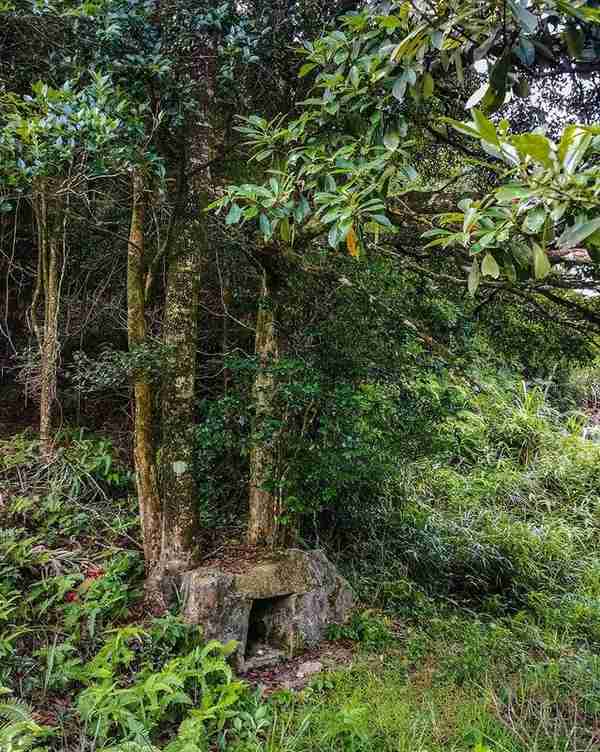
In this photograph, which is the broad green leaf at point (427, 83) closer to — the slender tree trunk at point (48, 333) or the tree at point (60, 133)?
the tree at point (60, 133)

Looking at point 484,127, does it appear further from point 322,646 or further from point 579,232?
point 322,646

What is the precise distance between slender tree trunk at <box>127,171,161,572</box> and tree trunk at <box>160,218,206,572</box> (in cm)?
18

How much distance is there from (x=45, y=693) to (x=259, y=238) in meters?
2.91

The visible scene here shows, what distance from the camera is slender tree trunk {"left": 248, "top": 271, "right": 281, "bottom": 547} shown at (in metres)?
3.57

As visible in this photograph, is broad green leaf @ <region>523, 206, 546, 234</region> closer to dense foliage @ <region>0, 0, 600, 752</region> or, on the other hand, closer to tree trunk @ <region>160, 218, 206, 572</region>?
dense foliage @ <region>0, 0, 600, 752</region>

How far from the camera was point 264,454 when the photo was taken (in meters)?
3.74

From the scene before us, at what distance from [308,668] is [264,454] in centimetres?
139

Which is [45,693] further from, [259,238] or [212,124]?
[212,124]

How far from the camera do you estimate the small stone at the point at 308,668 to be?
326cm

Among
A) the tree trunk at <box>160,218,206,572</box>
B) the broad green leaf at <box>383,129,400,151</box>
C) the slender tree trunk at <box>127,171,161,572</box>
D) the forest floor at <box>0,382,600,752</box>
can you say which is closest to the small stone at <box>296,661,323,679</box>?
the forest floor at <box>0,382,600,752</box>

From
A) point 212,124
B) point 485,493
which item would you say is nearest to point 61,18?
point 212,124

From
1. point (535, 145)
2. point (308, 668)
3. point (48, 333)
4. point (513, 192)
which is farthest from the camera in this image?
point (48, 333)

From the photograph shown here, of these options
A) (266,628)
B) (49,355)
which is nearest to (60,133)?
(49,355)

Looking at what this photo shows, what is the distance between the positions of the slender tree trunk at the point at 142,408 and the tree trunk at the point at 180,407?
0.18 m
